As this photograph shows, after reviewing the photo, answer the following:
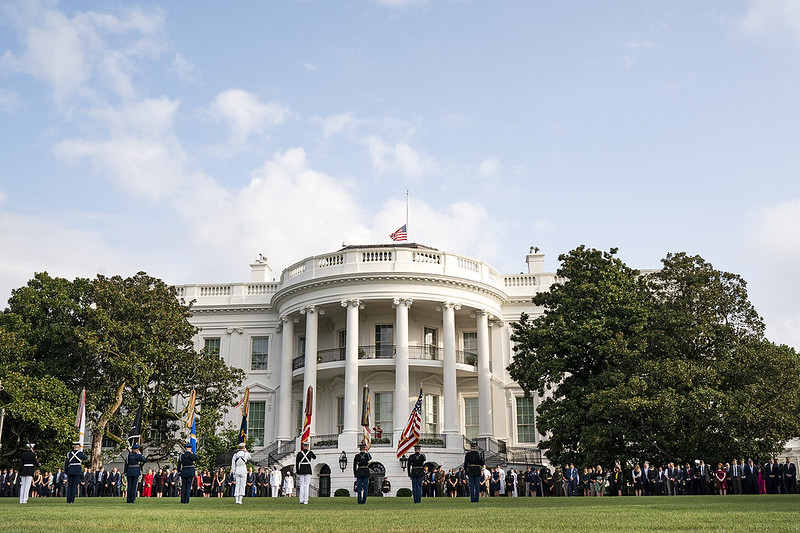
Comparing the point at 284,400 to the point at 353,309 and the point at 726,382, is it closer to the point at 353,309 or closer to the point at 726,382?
the point at 353,309

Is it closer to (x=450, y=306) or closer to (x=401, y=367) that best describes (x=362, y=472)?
(x=401, y=367)

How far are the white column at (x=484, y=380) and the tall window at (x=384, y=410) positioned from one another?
177 inches

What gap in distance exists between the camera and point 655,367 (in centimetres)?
2711

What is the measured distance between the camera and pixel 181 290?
43344 millimetres

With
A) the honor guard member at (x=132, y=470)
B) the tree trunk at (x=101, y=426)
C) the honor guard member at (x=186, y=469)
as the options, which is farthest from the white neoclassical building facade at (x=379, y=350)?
the honor guard member at (x=132, y=470)

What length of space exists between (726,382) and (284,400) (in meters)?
21.0

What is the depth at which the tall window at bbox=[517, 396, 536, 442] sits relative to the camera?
3984cm

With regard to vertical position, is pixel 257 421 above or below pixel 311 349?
below

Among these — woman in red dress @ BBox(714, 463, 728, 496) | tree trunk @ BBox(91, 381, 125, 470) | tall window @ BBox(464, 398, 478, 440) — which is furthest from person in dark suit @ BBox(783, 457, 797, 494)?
tree trunk @ BBox(91, 381, 125, 470)

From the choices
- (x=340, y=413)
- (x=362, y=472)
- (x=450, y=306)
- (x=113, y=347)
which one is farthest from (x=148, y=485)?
(x=450, y=306)

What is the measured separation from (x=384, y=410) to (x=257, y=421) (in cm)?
761

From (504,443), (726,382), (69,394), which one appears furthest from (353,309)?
(726,382)

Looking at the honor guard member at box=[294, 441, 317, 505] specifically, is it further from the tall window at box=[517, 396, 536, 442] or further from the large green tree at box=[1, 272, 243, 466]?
the tall window at box=[517, 396, 536, 442]

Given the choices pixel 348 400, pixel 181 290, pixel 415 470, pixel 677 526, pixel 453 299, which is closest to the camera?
pixel 677 526
